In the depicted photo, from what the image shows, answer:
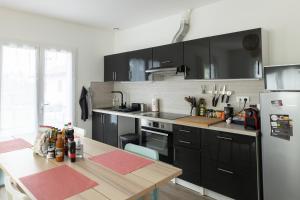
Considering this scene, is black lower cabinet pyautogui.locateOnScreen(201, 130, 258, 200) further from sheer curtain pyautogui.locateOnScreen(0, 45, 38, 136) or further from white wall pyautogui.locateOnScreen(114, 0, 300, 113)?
sheer curtain pyautogui.locateOnScreen(0, 45, 38, 136)

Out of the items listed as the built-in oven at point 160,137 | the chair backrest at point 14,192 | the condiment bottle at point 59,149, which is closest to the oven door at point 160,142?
the built-in oven at point 160,137

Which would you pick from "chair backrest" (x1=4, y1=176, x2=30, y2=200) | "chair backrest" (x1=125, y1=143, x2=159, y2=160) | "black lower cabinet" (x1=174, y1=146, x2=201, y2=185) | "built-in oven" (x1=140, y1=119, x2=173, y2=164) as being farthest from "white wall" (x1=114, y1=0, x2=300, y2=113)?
"chair backrest" (x1=4, y1=176, x2=30, y2=200)

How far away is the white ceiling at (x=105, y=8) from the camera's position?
2980mm

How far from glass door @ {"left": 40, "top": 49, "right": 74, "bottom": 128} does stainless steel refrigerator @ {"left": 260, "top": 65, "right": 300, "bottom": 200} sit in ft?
10.7

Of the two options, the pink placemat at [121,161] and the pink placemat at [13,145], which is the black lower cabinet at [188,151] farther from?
the pink placemat at [13,145]

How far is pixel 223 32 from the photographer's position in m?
2.91

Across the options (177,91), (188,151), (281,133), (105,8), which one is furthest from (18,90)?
(281,133)

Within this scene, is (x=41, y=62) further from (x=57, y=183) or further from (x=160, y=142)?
(x=57, y=183)

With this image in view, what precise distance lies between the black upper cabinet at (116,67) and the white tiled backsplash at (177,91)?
0.31 metres

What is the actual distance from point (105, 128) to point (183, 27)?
2.29 meters

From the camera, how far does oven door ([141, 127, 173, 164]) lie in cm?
293

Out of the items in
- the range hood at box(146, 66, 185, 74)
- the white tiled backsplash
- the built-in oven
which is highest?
the range hood at box(146, 66, 185, 74)

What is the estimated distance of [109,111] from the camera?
3.90 meters

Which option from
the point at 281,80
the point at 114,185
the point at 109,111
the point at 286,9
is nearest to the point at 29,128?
the point at 109,111
